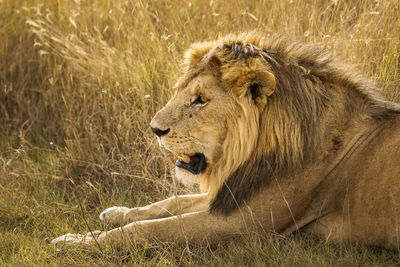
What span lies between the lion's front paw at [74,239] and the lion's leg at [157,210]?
0.96ft

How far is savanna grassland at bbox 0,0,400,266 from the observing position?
324 centimetres

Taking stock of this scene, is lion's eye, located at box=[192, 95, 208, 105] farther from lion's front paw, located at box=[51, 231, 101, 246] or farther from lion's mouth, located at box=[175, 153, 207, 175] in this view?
lion's front paw, located at box=[51, 231, 101, 246]

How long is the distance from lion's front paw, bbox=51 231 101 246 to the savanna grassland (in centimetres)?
6

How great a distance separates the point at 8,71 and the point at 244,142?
3.90 meters

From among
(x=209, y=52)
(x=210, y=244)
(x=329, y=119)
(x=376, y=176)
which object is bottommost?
(x=210, y=244)

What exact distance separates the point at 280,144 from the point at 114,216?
1.35 metres

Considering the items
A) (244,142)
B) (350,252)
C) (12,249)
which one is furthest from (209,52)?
(12,249)

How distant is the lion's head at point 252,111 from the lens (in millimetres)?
3164

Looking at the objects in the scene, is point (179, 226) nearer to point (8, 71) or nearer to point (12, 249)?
point (12, 249)

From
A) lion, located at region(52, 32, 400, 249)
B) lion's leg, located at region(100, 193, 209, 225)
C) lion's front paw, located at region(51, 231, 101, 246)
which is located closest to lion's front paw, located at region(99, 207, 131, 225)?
lion's leg, located at region(100, 193, 209, 225)

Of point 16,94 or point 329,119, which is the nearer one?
point 329,119

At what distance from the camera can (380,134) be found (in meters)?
3.15

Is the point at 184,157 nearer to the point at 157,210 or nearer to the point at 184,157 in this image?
the point at 184,157

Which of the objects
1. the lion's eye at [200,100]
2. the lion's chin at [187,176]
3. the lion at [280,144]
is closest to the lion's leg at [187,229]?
the lion at [280,144]
